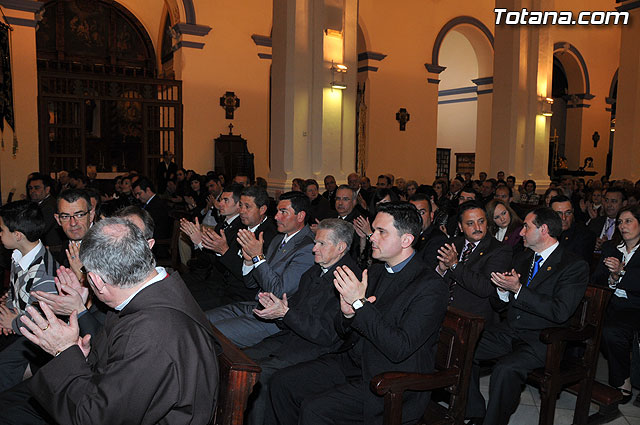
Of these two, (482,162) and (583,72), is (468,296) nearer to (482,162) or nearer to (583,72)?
(482,162)

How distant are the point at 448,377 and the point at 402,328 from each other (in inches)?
14.7

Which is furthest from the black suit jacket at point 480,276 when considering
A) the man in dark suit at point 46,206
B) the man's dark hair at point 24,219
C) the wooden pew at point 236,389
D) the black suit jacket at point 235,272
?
the man in dark suit at point 46,206

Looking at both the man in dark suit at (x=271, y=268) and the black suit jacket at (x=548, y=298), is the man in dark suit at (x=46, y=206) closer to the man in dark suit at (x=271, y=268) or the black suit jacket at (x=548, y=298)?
the man in dark suit at (x=271, y=268)

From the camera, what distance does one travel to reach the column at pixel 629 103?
34.1 ft

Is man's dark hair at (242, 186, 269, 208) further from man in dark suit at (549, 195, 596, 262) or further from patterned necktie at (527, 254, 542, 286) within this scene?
man in dark suit at (549, 195, 596, 262)

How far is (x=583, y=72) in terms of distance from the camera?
1906cm

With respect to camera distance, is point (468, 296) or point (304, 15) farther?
point (304, 15)

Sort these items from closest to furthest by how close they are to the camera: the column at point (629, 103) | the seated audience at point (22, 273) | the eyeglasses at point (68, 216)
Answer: the seated audience at point (22, 273) < the eyeglasses at point (68, 216) < the column at point (629, 103)

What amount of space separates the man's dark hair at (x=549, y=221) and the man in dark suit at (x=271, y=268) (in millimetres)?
1578

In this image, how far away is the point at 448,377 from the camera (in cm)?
265

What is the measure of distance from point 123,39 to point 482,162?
11819mm

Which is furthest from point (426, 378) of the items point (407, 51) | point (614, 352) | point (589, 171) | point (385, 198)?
point (589, 171)

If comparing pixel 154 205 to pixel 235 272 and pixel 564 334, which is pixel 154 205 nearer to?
pixel 235 272

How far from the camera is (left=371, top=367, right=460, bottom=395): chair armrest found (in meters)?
2.41
